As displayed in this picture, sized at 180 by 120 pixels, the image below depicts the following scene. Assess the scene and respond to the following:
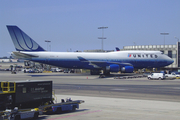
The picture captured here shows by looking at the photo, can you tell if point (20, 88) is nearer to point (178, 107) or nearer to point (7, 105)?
point (7, 105)

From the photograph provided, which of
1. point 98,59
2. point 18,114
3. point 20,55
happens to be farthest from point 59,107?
point 98,59

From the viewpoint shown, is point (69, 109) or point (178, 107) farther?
point (178, 107)

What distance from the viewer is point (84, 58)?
200ft

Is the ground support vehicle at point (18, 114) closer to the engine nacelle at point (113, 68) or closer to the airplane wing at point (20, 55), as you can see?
the airplane wing at point (20, 55)

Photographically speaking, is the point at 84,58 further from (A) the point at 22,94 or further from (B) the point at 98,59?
(A) the point at 22,94

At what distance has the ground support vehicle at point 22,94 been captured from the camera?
13.5 metres

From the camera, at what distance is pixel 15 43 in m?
58.5

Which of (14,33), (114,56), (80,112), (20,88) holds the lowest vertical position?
(80,112)

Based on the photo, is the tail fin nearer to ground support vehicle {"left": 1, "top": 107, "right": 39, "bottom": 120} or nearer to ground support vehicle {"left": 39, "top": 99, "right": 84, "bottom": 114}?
ground support vehicle {"left": 39, "top": 99, "right": 84, "bottom": 114}

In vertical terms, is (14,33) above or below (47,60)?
above

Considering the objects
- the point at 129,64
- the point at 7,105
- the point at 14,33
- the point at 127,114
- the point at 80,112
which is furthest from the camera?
the point at 129,64

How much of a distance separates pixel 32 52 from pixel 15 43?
481 centimetres

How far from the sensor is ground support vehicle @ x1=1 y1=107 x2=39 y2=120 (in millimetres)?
12480

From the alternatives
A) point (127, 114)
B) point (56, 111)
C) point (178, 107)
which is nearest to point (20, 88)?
point (56, 111)
